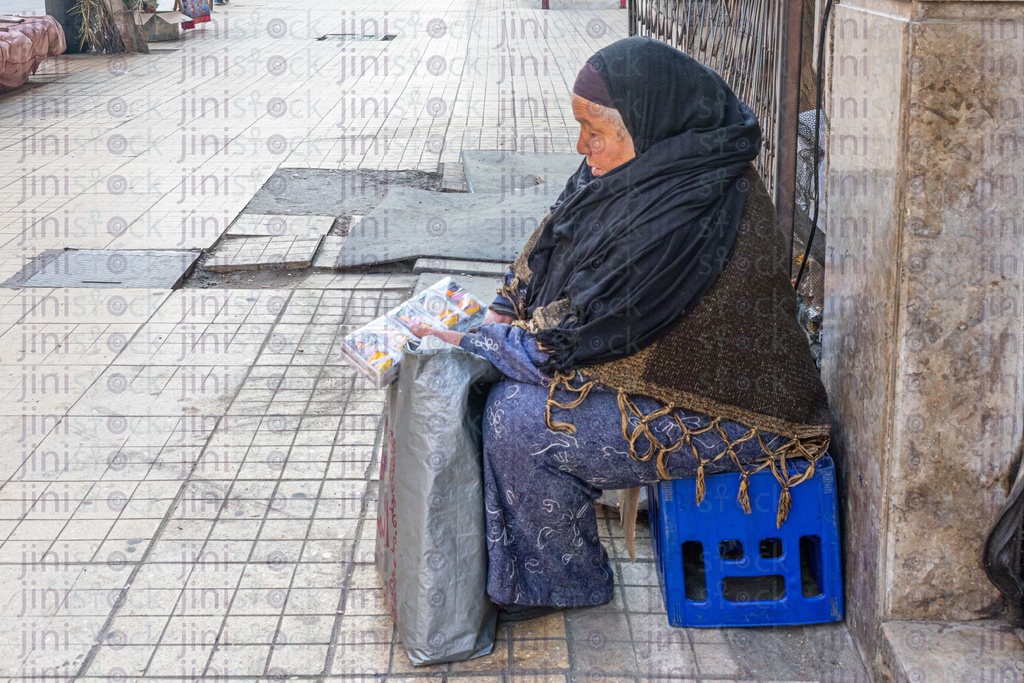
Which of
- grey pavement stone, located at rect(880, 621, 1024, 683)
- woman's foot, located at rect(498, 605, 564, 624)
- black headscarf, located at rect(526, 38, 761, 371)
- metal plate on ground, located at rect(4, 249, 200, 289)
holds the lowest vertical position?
woman's foot, located at rect(498, 605, 564, 624)

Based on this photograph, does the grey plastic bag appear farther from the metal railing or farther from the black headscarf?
the metal railing

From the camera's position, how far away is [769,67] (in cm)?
409

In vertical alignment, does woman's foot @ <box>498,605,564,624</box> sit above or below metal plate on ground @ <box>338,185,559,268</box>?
below

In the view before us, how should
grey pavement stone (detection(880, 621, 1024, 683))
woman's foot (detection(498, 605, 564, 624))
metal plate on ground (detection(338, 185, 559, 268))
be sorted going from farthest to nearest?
metal plate on ground (detection(338, 185, 559, 268)), woman's foot (detection(498, 605, 564, 624)), grey pavement stone (detection(880, 621, 1024, 683))

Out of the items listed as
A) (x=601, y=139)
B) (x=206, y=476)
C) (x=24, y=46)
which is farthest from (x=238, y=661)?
(x=24, y=46)

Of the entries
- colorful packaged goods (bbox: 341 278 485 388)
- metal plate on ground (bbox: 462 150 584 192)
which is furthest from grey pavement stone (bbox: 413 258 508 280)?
colorful packaged goods (bbox: 341 278 485 388)

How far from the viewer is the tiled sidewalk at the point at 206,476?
2.68m

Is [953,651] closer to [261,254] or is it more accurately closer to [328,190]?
[261,254]

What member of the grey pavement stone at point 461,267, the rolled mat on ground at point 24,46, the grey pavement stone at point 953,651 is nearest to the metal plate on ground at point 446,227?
the grey pavement stone at point 461,267

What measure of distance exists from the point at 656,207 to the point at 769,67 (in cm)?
185

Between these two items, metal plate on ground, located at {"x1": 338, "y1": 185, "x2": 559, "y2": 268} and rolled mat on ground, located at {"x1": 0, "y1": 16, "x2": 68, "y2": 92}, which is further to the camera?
rolled mat on ground, located at {"x1": 0, "y1": 16, "x2": 68, "y2": 92}

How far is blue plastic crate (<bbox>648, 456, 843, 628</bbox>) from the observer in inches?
102

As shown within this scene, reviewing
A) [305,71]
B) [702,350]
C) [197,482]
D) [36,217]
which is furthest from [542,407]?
[305,71]

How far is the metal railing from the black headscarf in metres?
0.89
